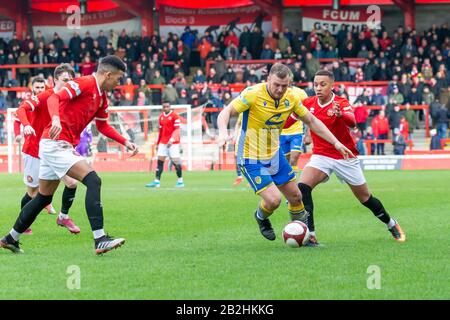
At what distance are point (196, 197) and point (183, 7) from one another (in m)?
28.3

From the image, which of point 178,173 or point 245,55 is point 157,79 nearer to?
point 245,55

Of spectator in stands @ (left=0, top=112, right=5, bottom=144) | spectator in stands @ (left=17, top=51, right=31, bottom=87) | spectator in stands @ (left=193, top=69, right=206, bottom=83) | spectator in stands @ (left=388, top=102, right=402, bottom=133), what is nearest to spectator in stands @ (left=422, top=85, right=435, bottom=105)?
spectator in stands @ (left=388, top=102, right=402, bottom=133)

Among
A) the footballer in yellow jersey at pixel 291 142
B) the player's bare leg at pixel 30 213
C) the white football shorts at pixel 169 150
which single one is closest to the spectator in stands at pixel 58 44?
the white football shorts at pixel 169 150

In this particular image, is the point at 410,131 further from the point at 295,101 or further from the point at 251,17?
the point at 295,101

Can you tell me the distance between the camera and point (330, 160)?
11.3 meters

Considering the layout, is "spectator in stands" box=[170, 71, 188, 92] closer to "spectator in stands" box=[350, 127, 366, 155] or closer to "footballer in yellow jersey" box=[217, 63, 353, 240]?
"spectator in stands" box=[350, 127, 366, 155]

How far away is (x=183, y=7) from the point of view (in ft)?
152

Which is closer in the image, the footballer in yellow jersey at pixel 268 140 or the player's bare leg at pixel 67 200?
the footballer in yellow jersey at pixel 268 140

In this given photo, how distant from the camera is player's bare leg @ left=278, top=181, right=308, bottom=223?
10.7 meters

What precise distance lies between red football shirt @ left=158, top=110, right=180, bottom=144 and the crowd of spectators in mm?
10138

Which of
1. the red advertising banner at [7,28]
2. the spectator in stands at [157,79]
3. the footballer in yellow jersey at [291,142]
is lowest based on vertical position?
the footballer in yellow jersey at [291,142]

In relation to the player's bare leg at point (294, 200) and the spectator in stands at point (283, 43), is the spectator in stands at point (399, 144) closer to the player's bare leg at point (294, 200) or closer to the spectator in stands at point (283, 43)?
the spectator in stands at point (283, 43)

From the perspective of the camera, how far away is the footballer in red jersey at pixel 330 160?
11.2m
